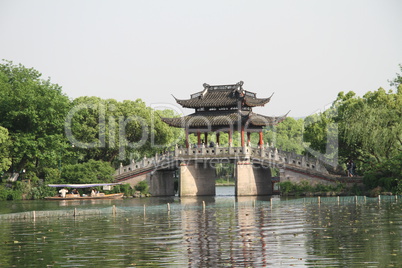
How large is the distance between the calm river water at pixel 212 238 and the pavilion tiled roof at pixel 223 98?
21.9 m

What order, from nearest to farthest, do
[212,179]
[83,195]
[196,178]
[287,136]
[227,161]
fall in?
[83,195], [227,161], [196,178], [212,179], [287,136]

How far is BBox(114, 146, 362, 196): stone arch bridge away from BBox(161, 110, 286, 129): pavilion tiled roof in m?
2.26

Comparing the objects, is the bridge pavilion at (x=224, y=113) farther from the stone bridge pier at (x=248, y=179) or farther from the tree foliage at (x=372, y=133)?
the tree foliage at (x=372, y=133)

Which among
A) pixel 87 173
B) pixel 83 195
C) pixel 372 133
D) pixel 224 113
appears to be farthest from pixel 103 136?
pixel 372 133

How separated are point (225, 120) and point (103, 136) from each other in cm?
1378

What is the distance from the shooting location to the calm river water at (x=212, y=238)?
20828 millimetres

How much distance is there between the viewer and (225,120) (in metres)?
60.9

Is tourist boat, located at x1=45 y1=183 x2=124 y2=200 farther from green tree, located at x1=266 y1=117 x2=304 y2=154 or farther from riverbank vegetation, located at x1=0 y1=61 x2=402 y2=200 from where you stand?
green tree, located at x1=266 y1=117 x2=304 y2=154

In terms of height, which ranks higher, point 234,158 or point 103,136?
point 103,136

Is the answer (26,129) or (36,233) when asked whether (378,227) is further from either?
(26,129)

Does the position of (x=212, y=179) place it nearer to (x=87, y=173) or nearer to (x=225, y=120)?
(x=225, y=120)

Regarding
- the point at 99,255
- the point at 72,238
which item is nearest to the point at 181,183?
the point at 72,238

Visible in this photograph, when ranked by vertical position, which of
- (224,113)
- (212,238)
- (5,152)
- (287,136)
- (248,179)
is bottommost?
(212,238)

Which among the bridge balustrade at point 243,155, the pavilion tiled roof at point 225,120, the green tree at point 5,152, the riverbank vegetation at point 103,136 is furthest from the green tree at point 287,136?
the green tree at point 5,152
